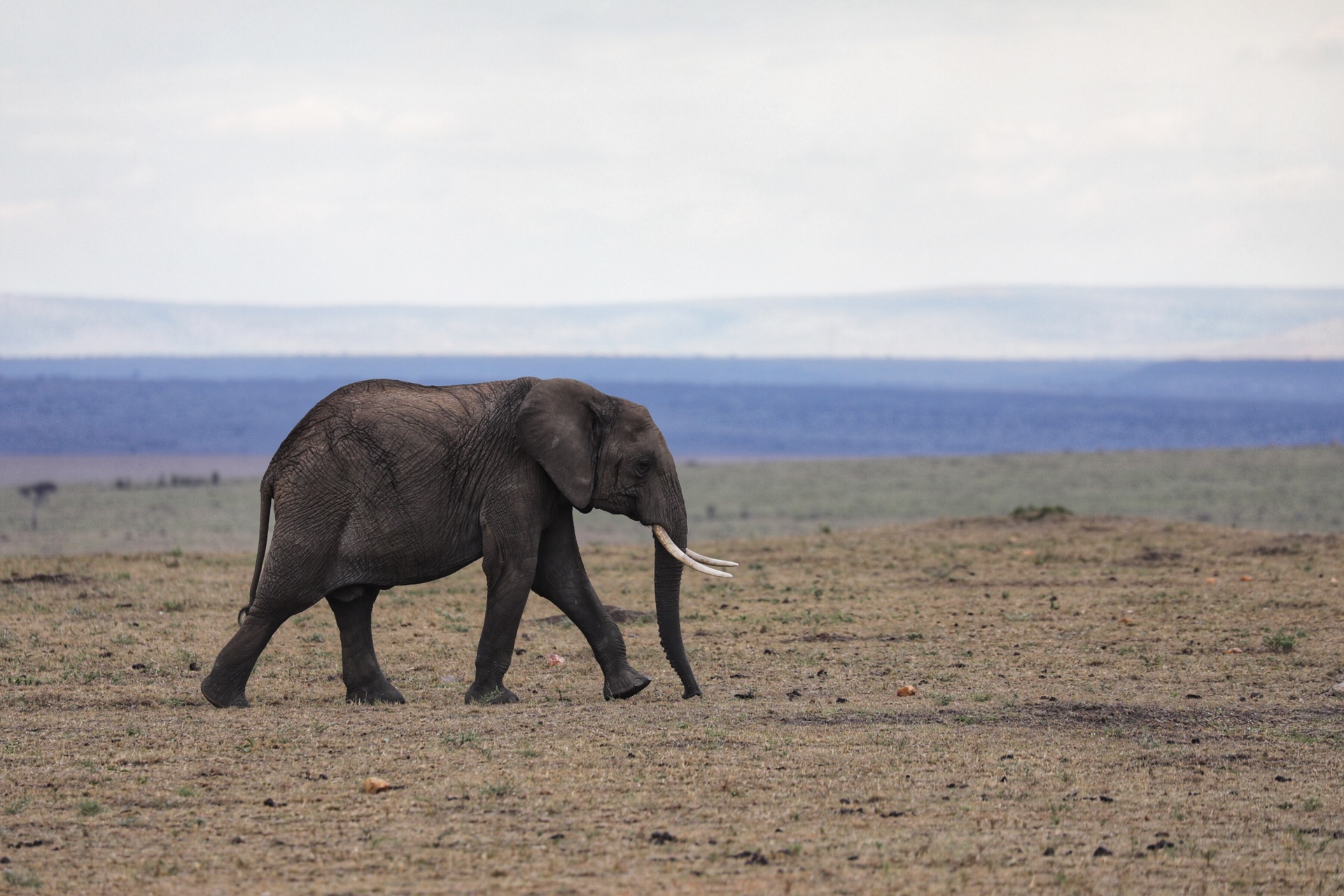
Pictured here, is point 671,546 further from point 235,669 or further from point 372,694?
point 235,669

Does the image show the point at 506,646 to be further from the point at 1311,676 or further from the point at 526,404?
the point at 1311,676

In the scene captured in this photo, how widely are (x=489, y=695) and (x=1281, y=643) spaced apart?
7.52 m

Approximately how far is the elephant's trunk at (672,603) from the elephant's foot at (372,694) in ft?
Answer: 6.87

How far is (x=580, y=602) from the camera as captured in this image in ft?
43.5

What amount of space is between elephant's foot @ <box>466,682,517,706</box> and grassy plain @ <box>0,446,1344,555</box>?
28160 millimetres

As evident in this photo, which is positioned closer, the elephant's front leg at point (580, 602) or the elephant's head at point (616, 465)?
the elephant's head at point (616, 465)

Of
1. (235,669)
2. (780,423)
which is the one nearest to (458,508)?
(235,669)

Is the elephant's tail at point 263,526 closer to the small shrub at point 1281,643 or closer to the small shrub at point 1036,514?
the small shrub at point 1281,643

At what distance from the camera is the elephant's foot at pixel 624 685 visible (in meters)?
13.1

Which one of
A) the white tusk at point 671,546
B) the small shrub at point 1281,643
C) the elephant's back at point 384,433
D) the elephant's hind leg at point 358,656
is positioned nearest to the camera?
the white tusk at point 671,546

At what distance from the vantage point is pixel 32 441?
137250 millimetres

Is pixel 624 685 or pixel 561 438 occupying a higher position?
pixel 561 438


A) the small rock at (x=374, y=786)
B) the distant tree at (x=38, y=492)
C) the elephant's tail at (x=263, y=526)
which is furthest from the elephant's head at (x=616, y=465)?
the distant tree at (x=38, y=492)

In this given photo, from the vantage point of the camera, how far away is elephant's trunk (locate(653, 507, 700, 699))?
42.8 ft
